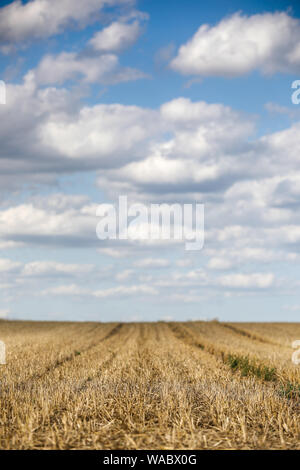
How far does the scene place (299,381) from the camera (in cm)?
1527

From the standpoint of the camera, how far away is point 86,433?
861cm

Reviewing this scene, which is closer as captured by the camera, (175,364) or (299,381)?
(299,381)

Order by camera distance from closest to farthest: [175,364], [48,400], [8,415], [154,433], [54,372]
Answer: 1. [154,433]
2. [8,415]
3. [48,400]
4. [54,372]
5. [175,364]

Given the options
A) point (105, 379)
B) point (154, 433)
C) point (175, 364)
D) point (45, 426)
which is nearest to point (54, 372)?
point (105, 379)

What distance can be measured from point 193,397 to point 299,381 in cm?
529

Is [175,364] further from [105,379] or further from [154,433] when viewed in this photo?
[154,433]

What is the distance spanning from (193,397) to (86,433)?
3.56 meters

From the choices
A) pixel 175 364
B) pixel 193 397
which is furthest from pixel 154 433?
pixel 175 364
